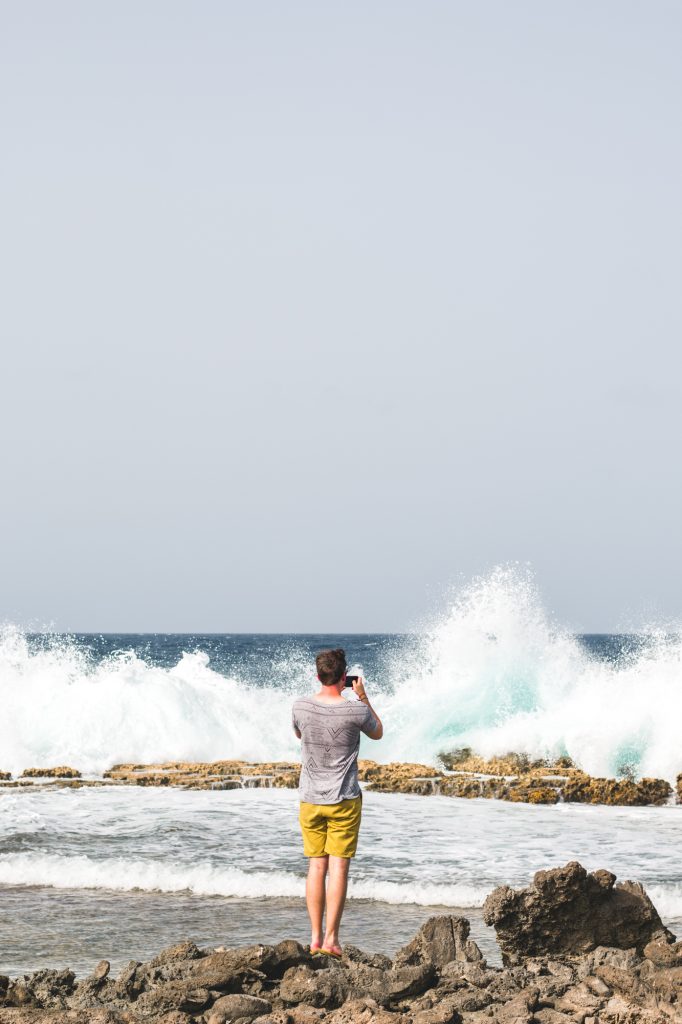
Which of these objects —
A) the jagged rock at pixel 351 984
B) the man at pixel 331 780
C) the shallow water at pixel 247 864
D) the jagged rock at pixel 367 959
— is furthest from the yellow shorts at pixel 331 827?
the shallow water at pixel 247 864

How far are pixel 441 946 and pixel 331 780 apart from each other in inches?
51.7

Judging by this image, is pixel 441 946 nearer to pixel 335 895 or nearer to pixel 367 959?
pixel 367 959

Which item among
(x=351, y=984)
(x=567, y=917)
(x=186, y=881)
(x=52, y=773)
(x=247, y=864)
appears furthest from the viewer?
(x=52, y=773)

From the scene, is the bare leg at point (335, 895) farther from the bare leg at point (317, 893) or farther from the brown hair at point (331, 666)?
the brown hair at point (331, 666)

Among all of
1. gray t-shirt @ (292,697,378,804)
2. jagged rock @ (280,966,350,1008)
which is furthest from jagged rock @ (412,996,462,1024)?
gray t-shirt @ (292,697,378,804)

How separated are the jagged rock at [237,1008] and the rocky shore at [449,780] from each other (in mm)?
11236

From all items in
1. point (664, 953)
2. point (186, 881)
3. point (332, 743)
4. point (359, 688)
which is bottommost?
point (186, 881)

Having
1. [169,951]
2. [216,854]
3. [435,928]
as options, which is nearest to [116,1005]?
[169,951]

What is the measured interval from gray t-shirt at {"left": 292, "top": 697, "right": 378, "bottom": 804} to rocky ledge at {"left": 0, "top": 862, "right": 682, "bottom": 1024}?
96 centimetres

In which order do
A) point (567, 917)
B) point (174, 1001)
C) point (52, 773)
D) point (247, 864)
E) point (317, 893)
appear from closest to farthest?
→ 1. point (174, 1001)
2. point (317, 893)
3. point (567, 917)
4. point (247, 864)
5. point (52, 773)

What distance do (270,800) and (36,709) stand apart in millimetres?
13419

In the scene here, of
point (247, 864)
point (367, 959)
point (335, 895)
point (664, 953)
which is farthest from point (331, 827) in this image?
point (247, 864)

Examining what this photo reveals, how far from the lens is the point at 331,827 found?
7.42 meters

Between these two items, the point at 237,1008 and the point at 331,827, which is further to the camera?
the point at 331,827
